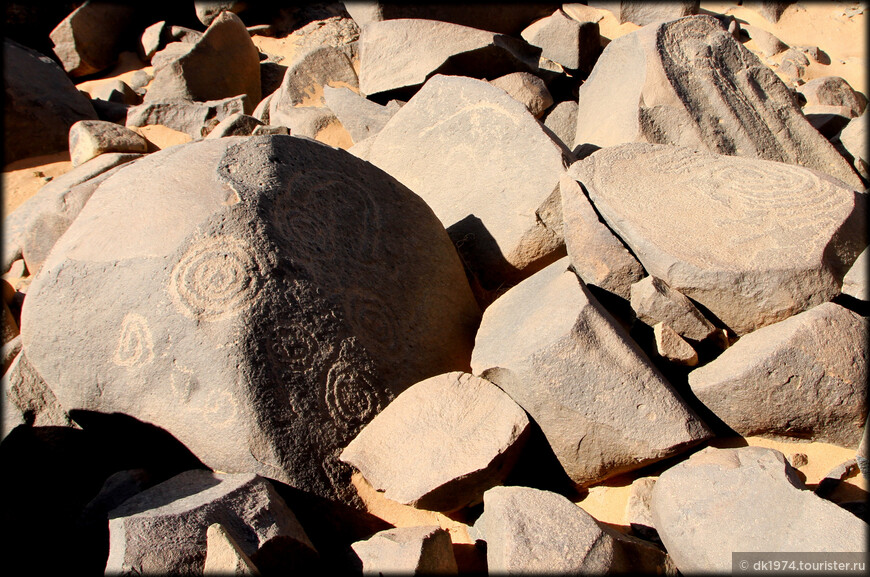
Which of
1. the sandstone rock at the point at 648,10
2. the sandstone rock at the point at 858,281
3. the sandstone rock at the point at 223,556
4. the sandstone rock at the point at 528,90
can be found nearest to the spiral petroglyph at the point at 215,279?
the sandstone rock at the point at 223,556

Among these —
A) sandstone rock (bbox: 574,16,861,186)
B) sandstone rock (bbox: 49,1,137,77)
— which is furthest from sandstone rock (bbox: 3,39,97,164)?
sandstone rock (bbox: 574,16,861,186)

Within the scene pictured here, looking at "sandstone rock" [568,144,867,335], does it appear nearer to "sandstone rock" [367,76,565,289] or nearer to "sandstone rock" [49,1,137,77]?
"sandstone rock" [367,76,565,289]

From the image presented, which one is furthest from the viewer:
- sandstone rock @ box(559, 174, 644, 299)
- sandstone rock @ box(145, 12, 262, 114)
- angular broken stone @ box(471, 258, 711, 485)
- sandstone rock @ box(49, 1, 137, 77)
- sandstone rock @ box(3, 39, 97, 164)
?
sandstone rock @ box(49, 1, 137, 77)

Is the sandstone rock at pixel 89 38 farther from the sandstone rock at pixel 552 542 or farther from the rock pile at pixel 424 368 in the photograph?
the sandstone rock at pixel 552 542

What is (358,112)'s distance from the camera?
3.79 m

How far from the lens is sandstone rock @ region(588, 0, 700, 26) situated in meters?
4.38

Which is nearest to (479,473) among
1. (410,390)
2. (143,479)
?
(410,390)

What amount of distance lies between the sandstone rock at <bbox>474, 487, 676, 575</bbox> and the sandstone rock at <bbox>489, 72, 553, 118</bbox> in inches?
95.4

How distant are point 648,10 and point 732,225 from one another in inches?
118

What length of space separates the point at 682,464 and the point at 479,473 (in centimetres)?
50

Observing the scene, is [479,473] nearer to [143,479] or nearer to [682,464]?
[682,464]

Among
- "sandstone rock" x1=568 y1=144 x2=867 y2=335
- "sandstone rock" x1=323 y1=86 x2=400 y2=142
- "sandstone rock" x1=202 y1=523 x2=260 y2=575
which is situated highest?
"sandstone rock" x1=568 y1=144 x2=867 y2=335

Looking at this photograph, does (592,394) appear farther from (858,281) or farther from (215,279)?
(215,279)

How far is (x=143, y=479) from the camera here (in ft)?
6.16
